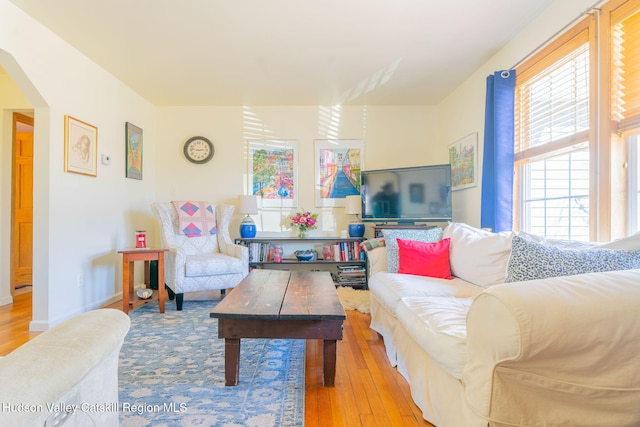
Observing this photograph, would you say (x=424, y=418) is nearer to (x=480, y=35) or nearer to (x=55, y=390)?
(x=55, y=390)

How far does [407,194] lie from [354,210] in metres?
0.67

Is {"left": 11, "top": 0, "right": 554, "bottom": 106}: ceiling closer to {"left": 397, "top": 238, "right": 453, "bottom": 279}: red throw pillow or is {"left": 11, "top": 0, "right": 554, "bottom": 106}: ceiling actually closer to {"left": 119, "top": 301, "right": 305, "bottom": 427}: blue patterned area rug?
{"left": 397, "top": 238, "right": 453, "bottom": 279}: red throw pillow

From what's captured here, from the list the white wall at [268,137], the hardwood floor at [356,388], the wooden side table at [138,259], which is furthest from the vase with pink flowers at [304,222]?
the hardwood floor at [356,388]

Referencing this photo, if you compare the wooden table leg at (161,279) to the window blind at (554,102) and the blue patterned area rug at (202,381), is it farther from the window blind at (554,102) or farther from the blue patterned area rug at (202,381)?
the window blind at (554,102)

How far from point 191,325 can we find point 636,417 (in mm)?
2625

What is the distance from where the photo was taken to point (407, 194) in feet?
11.8

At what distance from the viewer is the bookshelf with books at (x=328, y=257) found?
12.5 ft

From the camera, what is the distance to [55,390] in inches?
22.9

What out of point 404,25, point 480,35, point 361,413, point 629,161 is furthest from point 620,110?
point 361,413

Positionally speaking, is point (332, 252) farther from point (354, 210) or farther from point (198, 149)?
point (198, 149)

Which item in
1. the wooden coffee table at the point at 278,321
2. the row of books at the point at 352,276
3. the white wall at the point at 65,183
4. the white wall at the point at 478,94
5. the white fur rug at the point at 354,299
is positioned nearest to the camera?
the wooden coffee table at the point at 278,321

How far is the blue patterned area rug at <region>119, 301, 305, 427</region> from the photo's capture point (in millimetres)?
1396

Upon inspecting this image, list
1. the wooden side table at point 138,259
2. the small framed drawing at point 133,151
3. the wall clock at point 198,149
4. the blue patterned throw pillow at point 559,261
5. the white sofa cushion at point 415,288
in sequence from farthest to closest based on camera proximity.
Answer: the wall clock at point 198,149 → the small framed drawing at point 133,151 → the wooden side table at point 138,259 → the white sofa cushion at point 415,288 → the blue patterned throw pillow at point 559,261

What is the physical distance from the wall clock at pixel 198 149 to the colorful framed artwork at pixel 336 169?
1456mm
